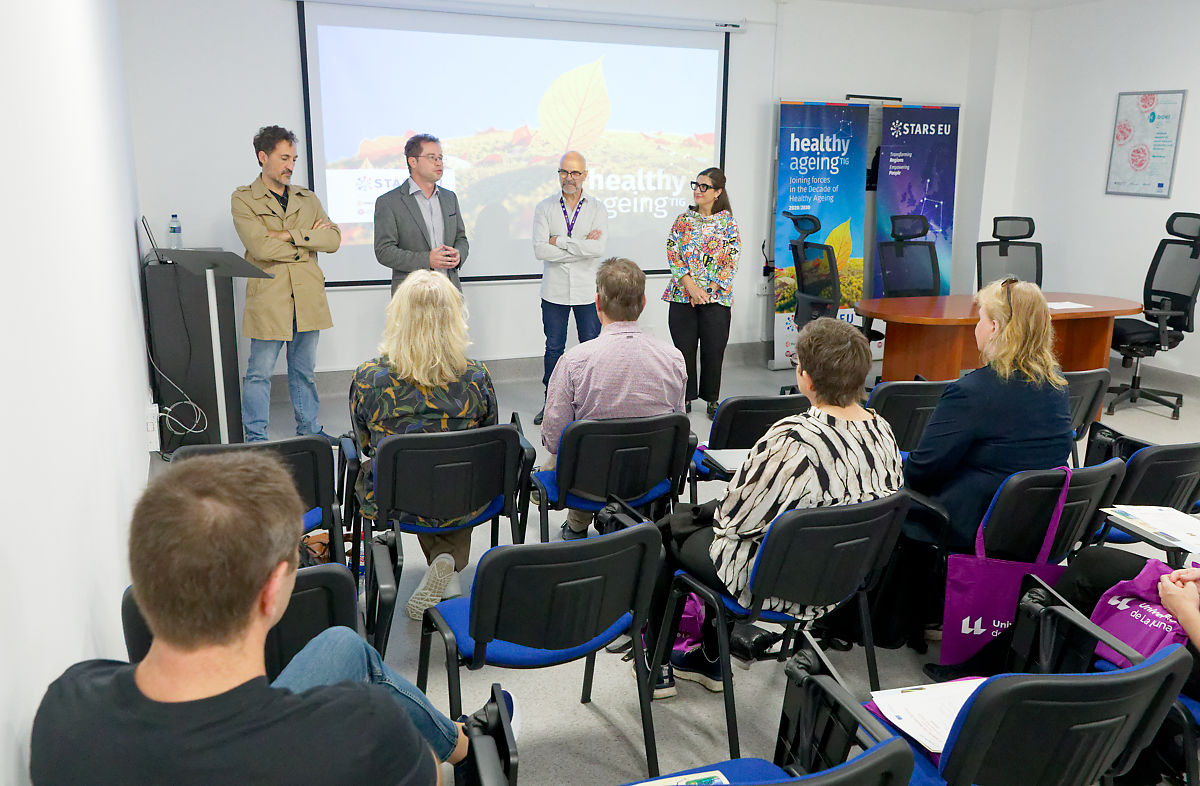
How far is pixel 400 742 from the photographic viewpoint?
1.08 meters

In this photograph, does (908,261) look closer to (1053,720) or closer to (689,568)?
(689,568)

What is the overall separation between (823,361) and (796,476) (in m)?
0.31

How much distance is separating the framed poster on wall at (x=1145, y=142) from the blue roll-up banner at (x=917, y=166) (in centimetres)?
124

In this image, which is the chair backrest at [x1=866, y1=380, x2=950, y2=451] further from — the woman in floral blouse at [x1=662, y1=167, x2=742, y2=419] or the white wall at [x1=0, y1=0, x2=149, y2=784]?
the white wall at [x1=0, y1=0, x2=149, y2=784]

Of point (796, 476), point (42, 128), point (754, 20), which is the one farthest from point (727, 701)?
point (754, 20)

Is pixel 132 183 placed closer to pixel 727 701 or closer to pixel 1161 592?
pixel 727 701

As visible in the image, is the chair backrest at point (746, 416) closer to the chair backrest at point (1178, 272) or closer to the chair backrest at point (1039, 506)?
the chair backrest at point (1039, 506)

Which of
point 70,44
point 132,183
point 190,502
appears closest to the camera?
point 190,502

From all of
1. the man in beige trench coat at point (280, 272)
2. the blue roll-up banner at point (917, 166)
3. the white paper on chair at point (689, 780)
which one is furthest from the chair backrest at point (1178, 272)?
the white paper on chair at point (689, 780)

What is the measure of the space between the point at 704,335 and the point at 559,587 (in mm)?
3823

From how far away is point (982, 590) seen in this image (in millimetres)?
2580

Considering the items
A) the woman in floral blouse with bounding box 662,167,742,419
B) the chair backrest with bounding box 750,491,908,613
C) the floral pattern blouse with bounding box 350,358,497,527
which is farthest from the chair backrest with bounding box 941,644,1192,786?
the woman in floral blouse with bounding box 662,167,742,419

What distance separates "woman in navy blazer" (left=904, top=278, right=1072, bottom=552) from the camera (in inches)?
109

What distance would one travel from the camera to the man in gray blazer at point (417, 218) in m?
5.12
